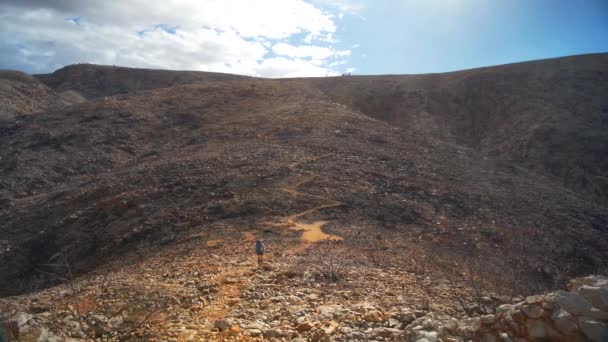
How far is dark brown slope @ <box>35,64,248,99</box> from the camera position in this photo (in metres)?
41.8

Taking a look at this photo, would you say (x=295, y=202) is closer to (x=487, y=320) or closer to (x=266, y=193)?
(x=266, y=193)

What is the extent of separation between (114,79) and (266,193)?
3715 centimetres

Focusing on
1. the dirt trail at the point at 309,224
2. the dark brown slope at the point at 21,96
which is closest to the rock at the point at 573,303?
the dirt trail at the point at 309,224

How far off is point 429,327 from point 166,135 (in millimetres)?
20337

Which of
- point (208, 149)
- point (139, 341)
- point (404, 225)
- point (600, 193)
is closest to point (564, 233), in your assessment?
point (404, 225)

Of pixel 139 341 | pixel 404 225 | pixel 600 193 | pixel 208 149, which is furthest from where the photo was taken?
pixel 600 193

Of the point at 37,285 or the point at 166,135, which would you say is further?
the point at 166,135

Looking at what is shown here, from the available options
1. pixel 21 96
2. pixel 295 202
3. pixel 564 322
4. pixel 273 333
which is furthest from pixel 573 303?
pixel 21 96

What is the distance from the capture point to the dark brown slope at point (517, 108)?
72.3 feet

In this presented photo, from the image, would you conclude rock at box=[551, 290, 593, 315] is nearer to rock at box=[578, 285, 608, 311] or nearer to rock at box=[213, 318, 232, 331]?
rock at box=[578, 285, 608, 311]

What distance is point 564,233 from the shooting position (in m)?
12.5

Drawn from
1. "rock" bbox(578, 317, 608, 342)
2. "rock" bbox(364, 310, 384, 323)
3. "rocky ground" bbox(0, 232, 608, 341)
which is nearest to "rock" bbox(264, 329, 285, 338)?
"rocky ground" bbox(0, 232, 608, 341)

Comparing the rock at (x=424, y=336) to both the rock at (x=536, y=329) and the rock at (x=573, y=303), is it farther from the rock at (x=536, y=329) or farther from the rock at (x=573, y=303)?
the rock at (x=573, y=303)

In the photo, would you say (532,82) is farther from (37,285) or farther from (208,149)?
(37,285)
